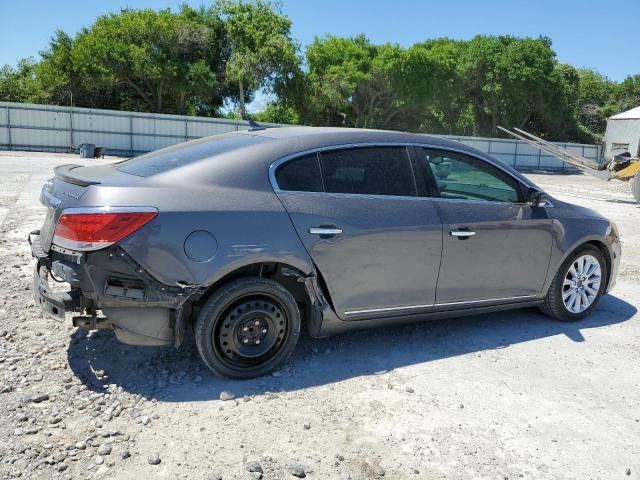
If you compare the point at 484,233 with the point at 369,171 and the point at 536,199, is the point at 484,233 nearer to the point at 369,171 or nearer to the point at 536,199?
the point at 536,199

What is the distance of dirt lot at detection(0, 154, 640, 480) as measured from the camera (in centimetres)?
295

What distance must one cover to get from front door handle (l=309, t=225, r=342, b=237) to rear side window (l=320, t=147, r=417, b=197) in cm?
28

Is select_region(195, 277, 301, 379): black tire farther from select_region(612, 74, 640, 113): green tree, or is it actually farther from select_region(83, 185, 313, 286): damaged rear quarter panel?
select_region(612, 74, 640, 113): green tree

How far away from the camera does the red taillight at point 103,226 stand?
10.7ft

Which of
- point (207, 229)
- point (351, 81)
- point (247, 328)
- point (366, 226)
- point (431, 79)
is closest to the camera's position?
point (207, 229)

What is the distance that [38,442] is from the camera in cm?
300

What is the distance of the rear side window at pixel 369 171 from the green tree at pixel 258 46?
101ft

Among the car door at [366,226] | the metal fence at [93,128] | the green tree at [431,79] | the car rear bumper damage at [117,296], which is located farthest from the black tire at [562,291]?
the green tree at [431,79]

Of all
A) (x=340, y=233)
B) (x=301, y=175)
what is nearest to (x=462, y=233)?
(x=340, y=233)

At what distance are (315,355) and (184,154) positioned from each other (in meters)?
1.73

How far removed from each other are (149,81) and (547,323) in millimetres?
34574

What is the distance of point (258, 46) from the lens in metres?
33.7

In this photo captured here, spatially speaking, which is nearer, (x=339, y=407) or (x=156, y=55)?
(x=339, y=407)

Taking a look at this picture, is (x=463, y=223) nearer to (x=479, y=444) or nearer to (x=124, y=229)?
(x=479, y=444)
